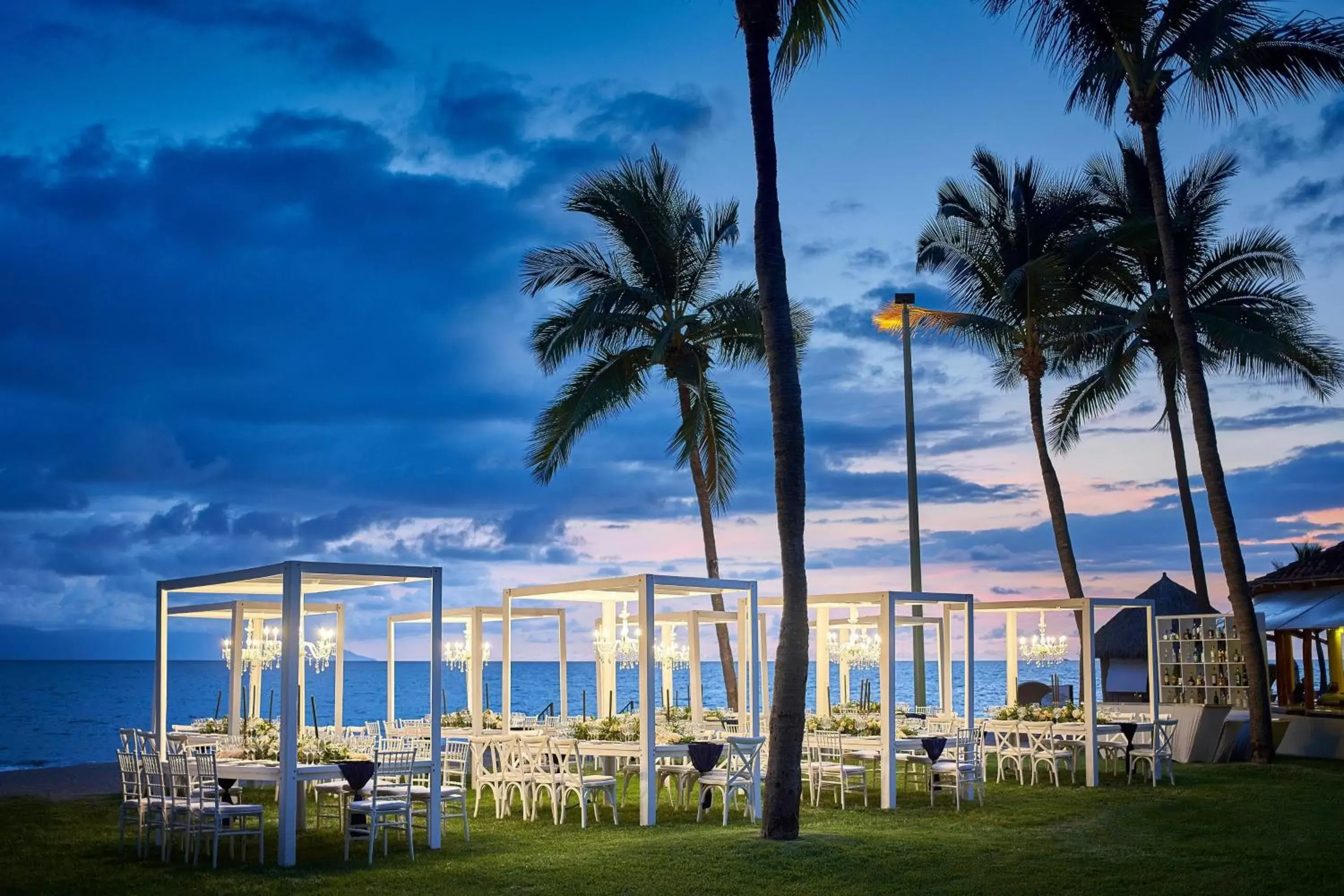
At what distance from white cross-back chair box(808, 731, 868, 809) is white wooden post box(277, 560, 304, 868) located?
654 centimetres

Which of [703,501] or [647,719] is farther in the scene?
[703,501]

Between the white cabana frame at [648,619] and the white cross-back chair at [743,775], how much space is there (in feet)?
0.49

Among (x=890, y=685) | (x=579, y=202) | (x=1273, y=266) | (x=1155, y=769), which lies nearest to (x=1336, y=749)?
(x=1155, y=769)

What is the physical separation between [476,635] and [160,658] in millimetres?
4460

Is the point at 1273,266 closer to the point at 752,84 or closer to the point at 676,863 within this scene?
the point at 752,84

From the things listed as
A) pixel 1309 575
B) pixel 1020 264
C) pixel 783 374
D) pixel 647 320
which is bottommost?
pixel 1309 575

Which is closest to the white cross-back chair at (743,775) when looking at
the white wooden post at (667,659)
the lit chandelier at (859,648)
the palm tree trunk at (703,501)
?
the white wooden post at (667,659)

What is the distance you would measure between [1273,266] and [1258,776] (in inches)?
419

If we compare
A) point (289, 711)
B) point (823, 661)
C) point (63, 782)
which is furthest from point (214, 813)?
point (823, 661)

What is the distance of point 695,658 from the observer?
65.6 ft

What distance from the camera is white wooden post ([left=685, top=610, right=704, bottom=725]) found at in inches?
763

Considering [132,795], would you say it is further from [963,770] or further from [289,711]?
[963,770]

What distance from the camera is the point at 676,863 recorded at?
1086cm

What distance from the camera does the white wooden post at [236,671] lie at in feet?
57.0
